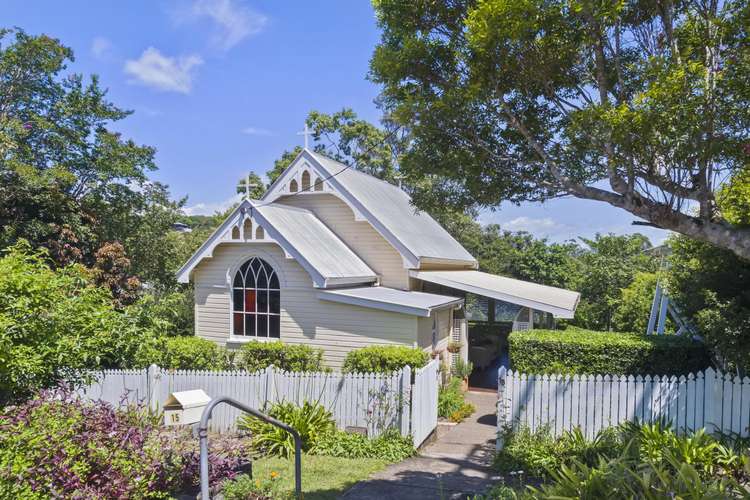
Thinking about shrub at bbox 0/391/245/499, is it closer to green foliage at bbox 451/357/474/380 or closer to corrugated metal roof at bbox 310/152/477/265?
corrugated metal roof at bbox 310/152/477/265

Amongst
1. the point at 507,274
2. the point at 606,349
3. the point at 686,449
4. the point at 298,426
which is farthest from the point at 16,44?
the point at 507,274

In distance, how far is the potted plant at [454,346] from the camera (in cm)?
1781

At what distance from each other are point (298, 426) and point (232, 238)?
6400 mm

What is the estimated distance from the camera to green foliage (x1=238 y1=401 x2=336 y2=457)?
10.3 metres

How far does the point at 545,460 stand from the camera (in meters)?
9.30

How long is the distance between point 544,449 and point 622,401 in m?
1.72

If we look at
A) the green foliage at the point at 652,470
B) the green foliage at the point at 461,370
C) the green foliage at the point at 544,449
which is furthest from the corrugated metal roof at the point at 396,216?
the green foliage at the point at 652,470

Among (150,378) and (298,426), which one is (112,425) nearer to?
(298,426)

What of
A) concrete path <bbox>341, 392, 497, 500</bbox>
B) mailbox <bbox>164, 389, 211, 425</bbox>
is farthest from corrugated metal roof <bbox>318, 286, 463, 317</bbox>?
mailbox <bbox>164, 389, 211, 425</bbox>

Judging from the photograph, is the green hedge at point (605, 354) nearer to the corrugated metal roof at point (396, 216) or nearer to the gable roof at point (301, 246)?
the corrugated metal roof at point (396, 216)

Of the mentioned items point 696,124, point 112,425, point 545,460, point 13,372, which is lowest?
point 545,460

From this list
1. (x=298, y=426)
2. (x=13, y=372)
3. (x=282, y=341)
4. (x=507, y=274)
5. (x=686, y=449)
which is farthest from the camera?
(x=507, y=274)

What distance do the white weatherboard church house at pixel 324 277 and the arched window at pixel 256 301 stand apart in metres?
0.03

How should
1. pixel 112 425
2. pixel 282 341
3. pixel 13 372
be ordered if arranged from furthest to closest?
pixel 282 341
pixel 13 372
pixel 112 425
